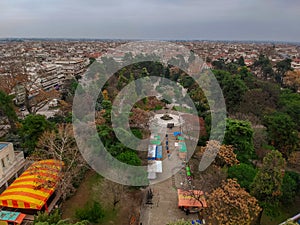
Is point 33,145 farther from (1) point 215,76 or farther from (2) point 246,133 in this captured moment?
(1) point 215,76

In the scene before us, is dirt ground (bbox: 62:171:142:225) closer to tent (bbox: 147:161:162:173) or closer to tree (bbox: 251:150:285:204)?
tent (bbox: 147:161:162:173)

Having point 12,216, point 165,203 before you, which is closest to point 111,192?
point 165,203

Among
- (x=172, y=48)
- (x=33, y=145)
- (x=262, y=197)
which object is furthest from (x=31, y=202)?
(x=172, y=48)

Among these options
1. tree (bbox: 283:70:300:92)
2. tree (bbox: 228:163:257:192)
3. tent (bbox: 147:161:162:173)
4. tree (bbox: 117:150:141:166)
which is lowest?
tent (bbox: 147:161:162:173)

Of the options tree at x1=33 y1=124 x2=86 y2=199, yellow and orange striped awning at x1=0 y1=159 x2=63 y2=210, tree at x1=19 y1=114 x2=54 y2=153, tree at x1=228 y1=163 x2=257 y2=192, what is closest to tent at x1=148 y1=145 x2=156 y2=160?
tree at x1=33 y1=124 x2=86 y2=199

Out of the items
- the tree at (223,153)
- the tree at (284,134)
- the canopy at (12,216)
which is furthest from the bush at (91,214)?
the tree at (284,134)

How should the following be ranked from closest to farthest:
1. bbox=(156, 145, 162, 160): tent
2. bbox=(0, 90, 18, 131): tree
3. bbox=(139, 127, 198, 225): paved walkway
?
bbox=(139, 127, 198, 225): paved walkway < bbox=(156, 145, 162, 160): tent < bbox=(0, 90, 18, 131): tree
